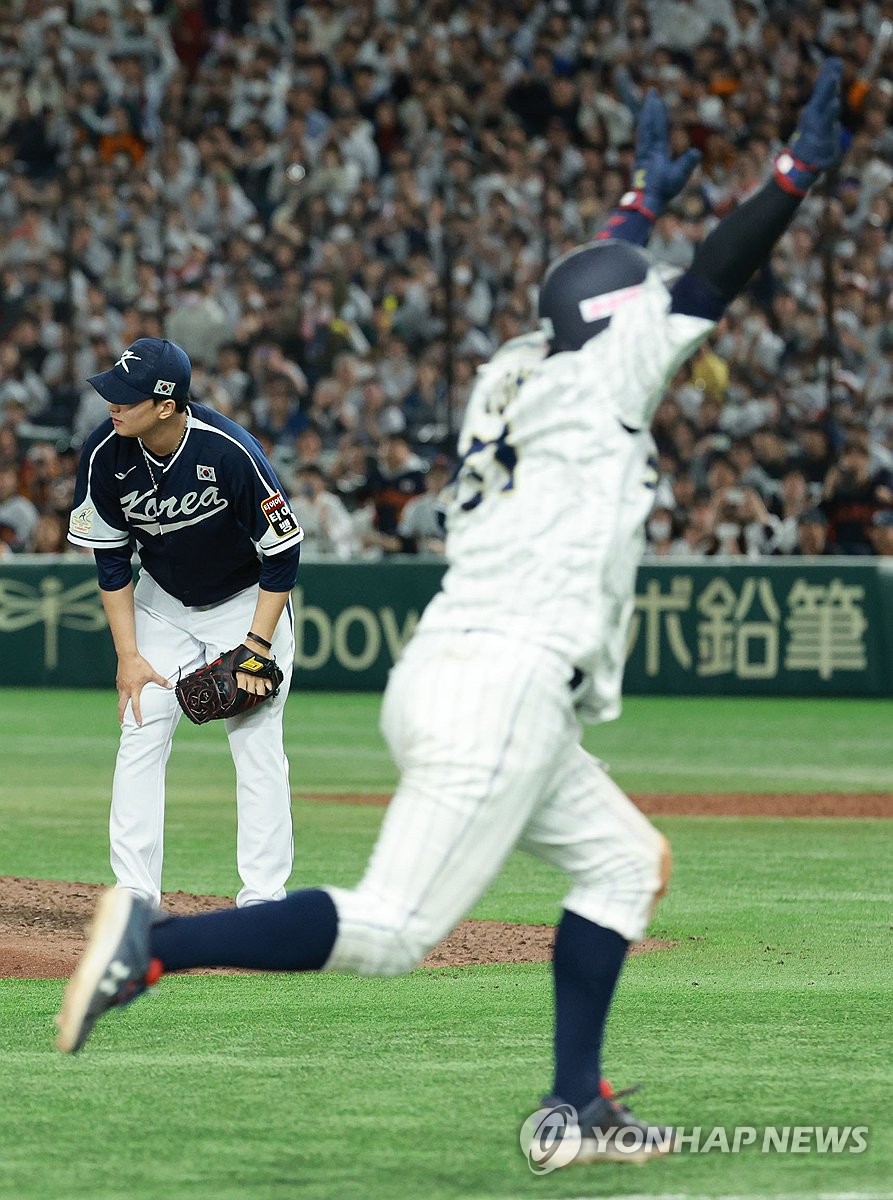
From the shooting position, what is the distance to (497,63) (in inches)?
855

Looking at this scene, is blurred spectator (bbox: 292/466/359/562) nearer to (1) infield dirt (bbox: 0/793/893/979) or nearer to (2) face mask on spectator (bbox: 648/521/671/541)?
(2) face mask on spectator (bbox: 648/521/671/541)

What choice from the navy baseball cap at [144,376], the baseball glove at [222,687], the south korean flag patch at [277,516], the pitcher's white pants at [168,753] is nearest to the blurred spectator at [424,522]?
the pitcher's white pants at [168,753]

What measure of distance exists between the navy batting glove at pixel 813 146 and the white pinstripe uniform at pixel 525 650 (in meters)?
0.31

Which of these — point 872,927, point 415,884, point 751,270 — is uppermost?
point 751,270

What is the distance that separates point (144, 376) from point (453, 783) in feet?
8.59

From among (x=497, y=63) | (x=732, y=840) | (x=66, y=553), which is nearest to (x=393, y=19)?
(x=497, y=63)

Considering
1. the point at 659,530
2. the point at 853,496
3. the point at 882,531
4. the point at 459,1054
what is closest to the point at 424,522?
the point at 659,530

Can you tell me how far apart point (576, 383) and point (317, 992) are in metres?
2.90

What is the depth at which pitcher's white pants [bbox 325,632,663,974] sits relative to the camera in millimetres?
3719

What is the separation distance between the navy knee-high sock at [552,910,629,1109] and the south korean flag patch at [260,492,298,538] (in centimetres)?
251

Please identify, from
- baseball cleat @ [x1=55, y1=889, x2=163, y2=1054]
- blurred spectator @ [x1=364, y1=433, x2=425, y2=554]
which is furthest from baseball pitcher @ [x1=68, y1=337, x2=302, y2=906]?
blurred spectator @ [x1=364, y1=433, x2=425, y2=554]

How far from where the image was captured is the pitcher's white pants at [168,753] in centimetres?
630

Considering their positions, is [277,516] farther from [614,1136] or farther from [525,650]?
[614,1136]

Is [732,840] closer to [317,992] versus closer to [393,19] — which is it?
[317,992]
